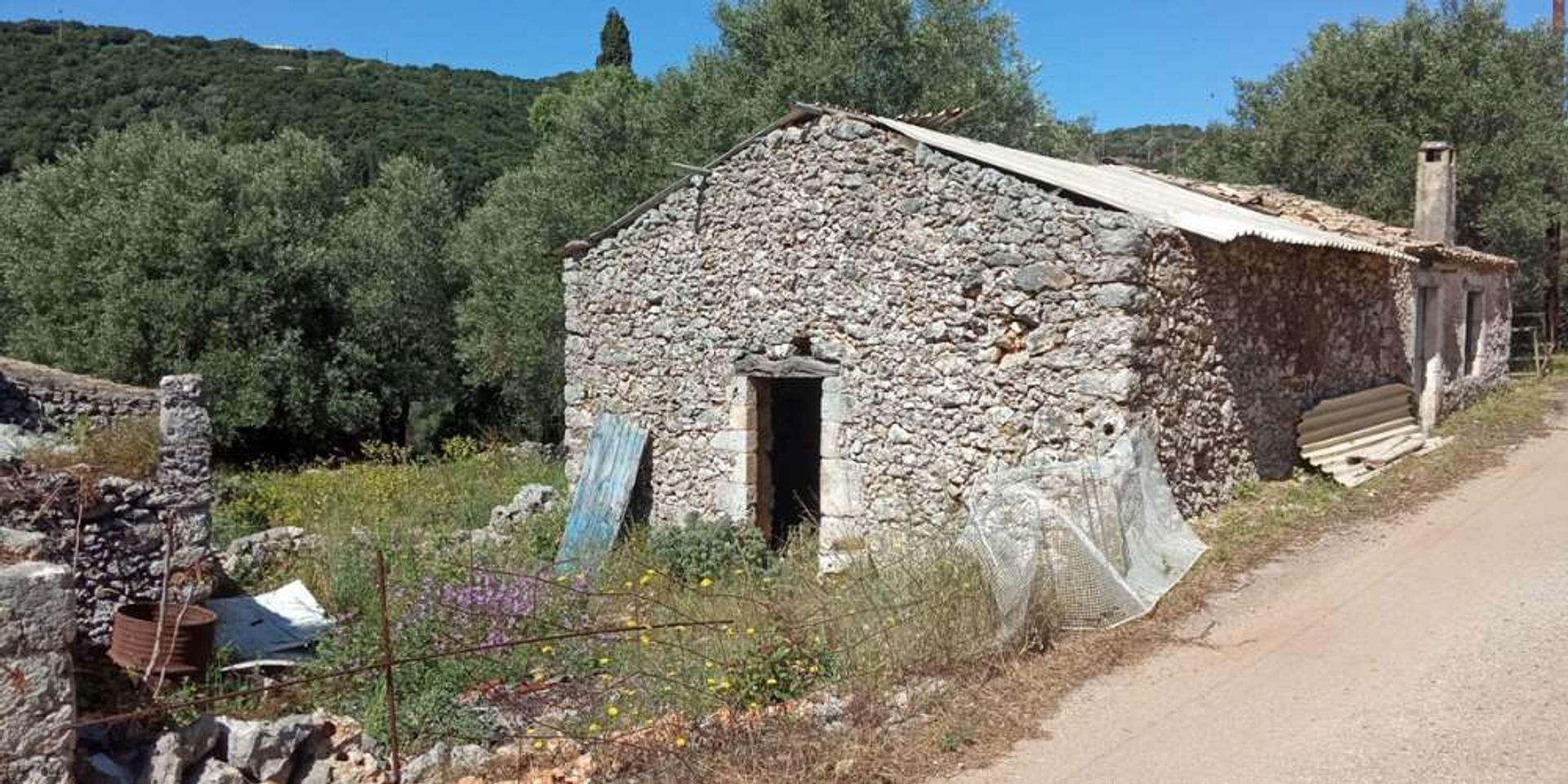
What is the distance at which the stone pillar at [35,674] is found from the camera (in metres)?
4.15

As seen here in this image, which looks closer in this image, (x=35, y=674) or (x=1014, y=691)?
(x=35, y=674)

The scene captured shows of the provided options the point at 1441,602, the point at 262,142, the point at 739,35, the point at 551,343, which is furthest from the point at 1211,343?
the point at 262,142

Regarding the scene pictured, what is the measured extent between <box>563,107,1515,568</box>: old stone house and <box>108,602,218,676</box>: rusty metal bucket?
489 centimetres

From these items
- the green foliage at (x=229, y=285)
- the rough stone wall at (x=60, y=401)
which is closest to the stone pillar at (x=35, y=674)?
the rough stone wall at (x=60, y=401)

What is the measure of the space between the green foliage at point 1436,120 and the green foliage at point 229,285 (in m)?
18.3

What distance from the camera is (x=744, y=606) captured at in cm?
788

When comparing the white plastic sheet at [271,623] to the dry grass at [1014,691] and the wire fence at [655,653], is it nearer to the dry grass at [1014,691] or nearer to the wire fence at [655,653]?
the wire fence at [655,653]

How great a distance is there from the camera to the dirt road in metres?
4.39

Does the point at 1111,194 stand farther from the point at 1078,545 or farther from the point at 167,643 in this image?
the point at 167,643

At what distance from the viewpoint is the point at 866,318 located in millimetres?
9727

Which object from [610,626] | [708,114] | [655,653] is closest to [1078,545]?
[655,653]

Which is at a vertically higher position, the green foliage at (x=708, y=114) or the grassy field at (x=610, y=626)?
the green foliage at (x=708, y=114)

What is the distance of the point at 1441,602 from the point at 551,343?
49.2 feet

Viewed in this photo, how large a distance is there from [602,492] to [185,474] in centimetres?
401
